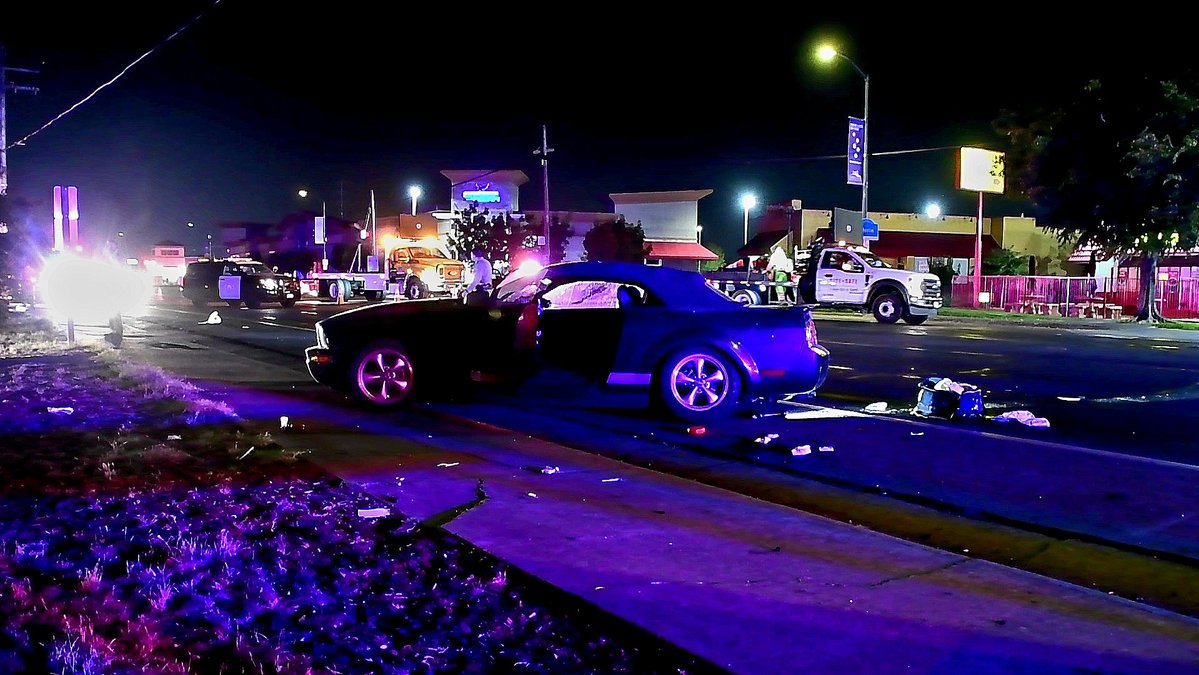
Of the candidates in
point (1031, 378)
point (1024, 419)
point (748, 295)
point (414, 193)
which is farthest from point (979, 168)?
point (414, 193)

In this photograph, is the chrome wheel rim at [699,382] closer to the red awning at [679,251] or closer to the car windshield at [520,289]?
the car windshield at [520,289]

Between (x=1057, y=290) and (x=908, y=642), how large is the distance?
33618mm

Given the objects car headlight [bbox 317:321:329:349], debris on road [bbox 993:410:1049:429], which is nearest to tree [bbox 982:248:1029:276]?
debris on road [bbox 993:410:1049:429]

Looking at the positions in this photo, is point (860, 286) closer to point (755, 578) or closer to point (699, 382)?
point (699, 382)

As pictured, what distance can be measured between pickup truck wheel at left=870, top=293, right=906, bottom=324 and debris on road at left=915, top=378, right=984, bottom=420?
1794 cm

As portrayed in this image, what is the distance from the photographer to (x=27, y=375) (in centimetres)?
1267

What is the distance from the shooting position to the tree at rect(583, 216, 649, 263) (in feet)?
211

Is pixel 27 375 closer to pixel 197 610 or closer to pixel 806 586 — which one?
pixel 197 610

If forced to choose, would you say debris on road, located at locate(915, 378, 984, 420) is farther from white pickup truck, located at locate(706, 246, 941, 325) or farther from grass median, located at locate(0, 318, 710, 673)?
white pickup truck, located at locate(706, 246, 941, 325)

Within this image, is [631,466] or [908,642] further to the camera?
[631,466]

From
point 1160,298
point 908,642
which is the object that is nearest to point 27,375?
point 908,642

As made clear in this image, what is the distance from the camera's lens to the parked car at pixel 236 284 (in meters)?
34.9

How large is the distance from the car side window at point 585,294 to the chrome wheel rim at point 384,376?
1653mm

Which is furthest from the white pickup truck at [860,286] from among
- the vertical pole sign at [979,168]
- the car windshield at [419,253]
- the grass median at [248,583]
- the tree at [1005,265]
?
the tree at [1005,265]
